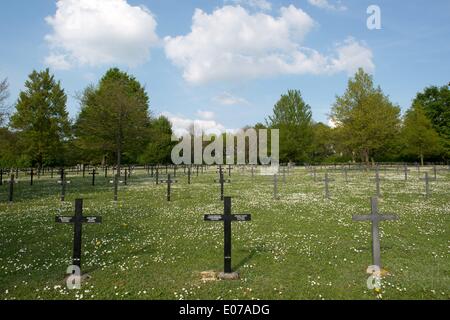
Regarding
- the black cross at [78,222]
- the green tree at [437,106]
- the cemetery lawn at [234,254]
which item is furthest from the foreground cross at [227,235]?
the green tree at [437,106]

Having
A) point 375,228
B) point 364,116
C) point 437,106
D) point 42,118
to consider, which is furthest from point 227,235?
Result: point 437,106

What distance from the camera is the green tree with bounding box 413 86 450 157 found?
255 ft

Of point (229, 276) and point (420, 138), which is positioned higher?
point (420, 138)

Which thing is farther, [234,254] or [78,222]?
[234,254]

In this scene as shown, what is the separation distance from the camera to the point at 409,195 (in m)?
21.1

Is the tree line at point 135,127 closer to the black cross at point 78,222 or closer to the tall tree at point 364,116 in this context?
the tall tree at point 364,116

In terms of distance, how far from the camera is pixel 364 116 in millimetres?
46750

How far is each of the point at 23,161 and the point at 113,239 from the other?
5703 centimetres

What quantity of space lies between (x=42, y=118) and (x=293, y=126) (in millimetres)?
48429

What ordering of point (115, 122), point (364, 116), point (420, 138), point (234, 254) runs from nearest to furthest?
1. point (234, 254)
2. point (115, 122)
3. point (364, 116)
4. point (420, 138)

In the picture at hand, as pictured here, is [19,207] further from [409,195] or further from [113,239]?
[409,195]

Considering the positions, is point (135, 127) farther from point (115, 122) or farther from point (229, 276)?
point (229, 276)

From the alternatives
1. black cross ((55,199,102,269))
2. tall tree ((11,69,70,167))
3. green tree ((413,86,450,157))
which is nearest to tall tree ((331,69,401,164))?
green tree ((413,86,450,157))
